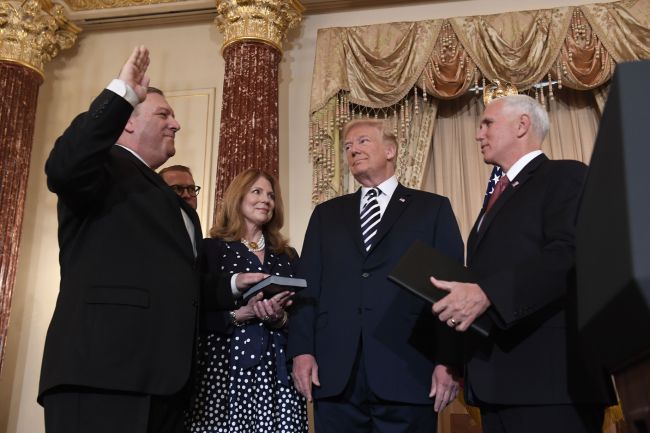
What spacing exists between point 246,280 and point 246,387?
0.43m

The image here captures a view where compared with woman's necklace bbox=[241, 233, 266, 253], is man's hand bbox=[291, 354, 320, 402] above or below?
below

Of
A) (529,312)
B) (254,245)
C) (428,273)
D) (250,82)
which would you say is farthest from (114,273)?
(250,82)

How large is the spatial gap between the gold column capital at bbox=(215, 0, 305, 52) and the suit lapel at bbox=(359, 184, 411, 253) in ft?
9.55

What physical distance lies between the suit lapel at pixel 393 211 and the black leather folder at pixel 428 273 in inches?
19.4

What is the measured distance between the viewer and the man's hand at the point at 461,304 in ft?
6.27

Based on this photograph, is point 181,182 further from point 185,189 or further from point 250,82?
point 250,82

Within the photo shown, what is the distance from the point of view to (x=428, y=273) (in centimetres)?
199

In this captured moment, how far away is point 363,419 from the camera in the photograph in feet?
7.54

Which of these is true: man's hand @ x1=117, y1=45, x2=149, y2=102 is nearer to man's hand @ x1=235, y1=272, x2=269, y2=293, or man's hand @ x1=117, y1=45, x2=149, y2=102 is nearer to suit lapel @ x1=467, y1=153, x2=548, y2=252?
man's hand @ x1=235, y1=272, x2=269, y2=293

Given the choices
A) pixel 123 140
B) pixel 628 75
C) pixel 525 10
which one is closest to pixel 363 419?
pixel 123 140

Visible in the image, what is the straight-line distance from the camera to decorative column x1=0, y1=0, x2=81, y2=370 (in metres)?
4.91

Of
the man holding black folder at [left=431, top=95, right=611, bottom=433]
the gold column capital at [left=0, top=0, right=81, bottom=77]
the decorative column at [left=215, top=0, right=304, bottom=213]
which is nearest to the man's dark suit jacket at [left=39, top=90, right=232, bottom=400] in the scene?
the man holding black folder at [left=431, top=95, right=611, bottom=433]

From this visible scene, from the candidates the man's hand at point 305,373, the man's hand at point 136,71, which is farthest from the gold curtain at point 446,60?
the man's hand at point 136,71

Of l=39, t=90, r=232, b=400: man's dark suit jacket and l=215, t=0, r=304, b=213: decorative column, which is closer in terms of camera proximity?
l=39, t=90, r=232, b=400: man's dark suit jacket
